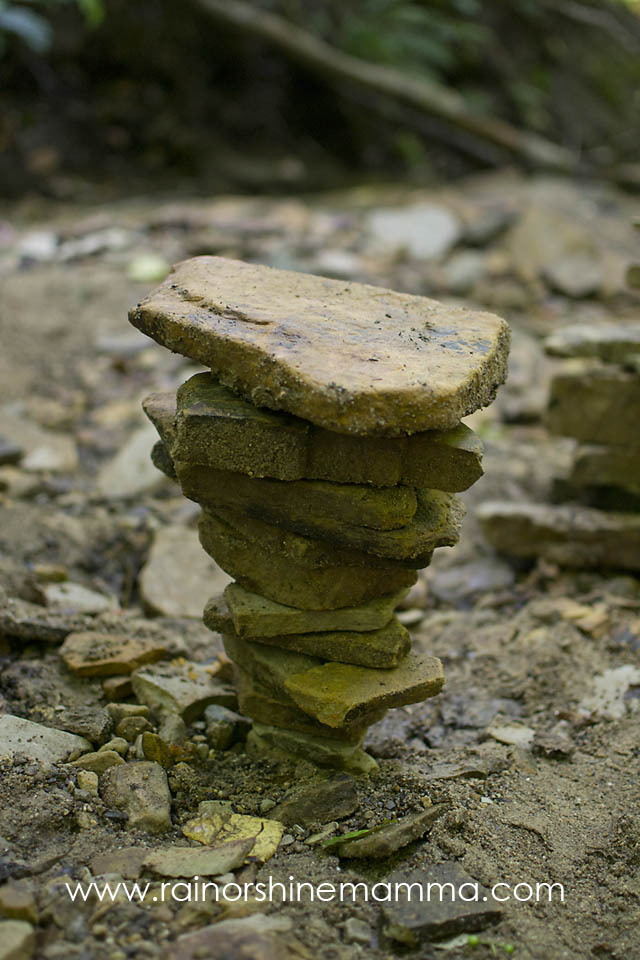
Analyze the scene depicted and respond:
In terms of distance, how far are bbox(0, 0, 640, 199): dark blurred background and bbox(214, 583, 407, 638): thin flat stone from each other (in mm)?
6468

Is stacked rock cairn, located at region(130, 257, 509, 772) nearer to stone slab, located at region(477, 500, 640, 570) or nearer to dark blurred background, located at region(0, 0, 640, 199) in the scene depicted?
stone slab, located at region(477, 500, 640, 570)

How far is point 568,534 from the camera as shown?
400cm

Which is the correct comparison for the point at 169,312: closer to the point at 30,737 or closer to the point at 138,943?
the point at 30,737

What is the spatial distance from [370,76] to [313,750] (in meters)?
7.16

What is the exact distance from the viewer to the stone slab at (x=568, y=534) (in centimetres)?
397

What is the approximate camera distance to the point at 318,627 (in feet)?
8.38

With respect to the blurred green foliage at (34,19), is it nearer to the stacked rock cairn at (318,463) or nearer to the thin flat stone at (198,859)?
the stacked rock cairn at (318,463)

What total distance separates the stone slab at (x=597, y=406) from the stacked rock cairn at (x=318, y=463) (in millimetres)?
1543

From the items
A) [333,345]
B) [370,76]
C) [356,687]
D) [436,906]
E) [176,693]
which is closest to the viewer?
[436,906]

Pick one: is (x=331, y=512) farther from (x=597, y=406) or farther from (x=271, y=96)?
(x=271, y=96)

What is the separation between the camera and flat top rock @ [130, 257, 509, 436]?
2096 millimetres

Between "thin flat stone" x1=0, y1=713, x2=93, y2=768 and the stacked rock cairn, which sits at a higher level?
the stacked rock cairn

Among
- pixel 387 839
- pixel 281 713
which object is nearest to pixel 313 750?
pixel 281 713

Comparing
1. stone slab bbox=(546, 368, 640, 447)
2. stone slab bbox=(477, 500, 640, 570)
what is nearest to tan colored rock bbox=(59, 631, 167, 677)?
stone slab bbox=(477, 500, 640, 570)
